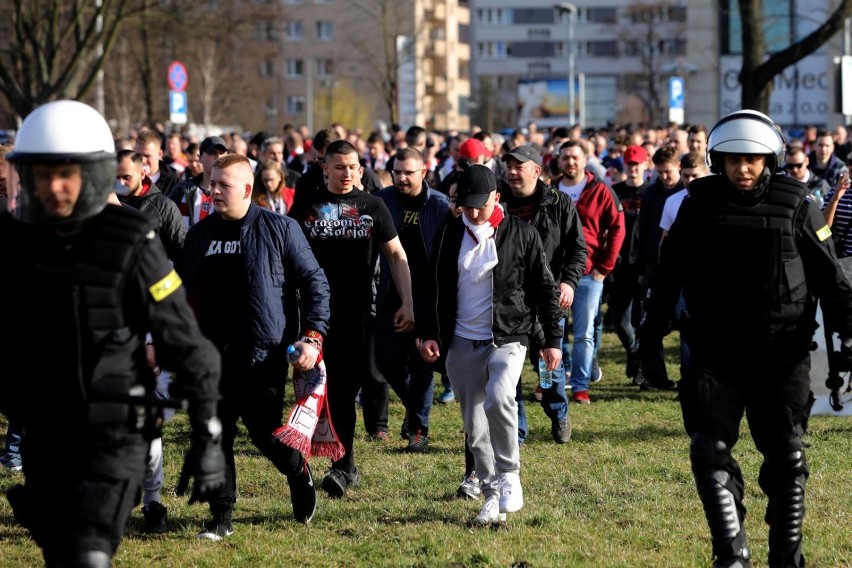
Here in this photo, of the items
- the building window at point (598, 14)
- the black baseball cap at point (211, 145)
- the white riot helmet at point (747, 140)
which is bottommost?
the white riot helmet at point (747, 140)

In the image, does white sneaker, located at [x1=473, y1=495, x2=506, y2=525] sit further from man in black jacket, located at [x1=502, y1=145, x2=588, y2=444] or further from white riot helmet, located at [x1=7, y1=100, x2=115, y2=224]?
white riot helmet, located at [x1=7, y1=100, x2=115, y2=224]

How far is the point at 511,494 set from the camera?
7.20 m

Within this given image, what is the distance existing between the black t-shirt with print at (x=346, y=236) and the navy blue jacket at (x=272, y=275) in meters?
1.34

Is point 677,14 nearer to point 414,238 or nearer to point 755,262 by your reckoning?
point 414,238

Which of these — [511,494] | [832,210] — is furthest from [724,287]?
[832,210]

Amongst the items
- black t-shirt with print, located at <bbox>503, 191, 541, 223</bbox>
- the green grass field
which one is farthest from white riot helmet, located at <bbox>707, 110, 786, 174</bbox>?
black t-shirt with print, located at <bbox>503, 191, 541, 223</bbox>

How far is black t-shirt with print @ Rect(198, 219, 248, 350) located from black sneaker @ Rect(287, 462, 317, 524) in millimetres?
813

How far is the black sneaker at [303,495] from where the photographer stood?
23.5 ft

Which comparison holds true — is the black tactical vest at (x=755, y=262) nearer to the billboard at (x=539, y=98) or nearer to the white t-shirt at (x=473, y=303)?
the white t-shirt at (x=473, y=303)

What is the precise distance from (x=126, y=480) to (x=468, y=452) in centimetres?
365

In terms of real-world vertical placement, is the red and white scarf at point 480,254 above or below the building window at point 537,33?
below

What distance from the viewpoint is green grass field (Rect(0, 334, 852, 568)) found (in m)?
6.61

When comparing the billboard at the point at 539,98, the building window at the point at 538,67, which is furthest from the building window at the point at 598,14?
the billboard at the point at 539,98

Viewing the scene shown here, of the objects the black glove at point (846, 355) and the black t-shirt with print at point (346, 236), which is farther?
the black t-shirt with print at point (346, 236)
